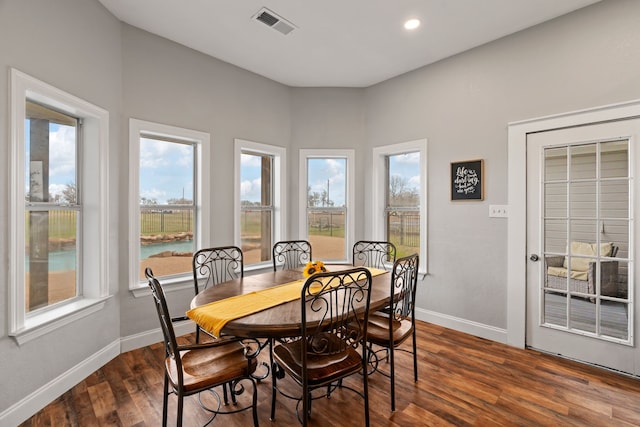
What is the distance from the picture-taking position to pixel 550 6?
2.61 meters

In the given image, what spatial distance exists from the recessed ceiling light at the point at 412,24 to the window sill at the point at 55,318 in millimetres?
3699

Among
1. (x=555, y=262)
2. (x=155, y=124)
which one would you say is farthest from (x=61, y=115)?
(x=555, y=262)

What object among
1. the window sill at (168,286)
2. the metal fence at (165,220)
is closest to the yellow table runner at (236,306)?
the window sill at (168,286)

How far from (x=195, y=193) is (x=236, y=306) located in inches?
77.6

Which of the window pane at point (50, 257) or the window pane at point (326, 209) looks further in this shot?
the window pane at point (326, 209)

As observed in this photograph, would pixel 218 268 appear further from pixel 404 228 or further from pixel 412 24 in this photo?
pixel 412 24

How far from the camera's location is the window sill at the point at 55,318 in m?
1.96

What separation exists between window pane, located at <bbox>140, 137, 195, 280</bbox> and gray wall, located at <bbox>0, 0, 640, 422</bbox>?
0.81 feet

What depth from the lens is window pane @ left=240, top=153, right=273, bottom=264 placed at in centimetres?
397

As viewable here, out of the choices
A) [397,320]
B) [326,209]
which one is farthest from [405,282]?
[326,209]

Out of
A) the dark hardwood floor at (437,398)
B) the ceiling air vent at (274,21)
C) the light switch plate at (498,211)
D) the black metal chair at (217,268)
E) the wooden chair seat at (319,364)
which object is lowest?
the dark hardwood floor at (437,398)

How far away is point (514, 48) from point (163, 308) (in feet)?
12.3

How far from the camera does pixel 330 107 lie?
4316mm

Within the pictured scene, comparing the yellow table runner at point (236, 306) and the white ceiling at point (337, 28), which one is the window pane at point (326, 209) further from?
the yellow table runner at point (236, 306)
